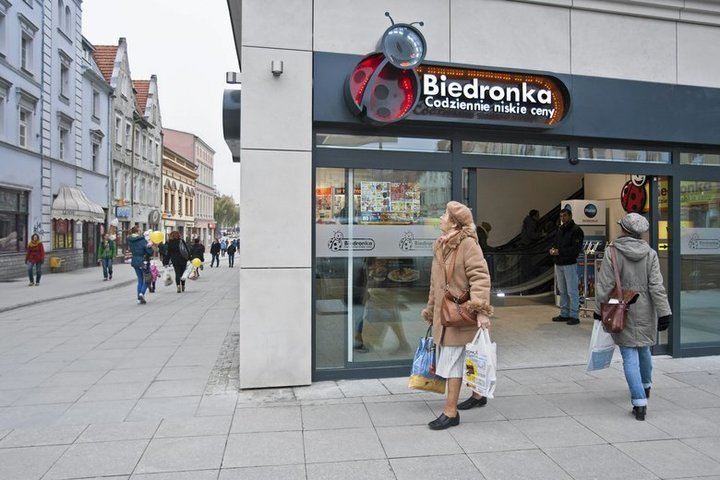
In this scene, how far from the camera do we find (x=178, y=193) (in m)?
51.9

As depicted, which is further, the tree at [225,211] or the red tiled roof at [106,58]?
the tree at [225,211]

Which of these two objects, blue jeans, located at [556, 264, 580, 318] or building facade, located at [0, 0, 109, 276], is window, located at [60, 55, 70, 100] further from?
blue jeans, located at [556, 264, 580, 318]

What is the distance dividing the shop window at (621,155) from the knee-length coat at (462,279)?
113 inches

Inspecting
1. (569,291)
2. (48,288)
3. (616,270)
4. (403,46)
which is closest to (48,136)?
(48,288)

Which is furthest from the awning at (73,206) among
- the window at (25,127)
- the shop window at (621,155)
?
the shop window at (621,155)

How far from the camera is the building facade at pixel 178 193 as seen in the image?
156 ft

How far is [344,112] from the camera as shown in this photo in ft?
17.1

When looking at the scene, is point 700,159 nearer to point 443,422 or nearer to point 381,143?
point 381,143

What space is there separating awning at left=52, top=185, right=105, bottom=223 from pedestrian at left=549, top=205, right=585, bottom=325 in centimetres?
2227

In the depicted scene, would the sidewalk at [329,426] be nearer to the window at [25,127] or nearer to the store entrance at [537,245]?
the store entrance at [537,245]

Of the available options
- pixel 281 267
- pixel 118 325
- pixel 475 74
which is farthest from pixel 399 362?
pixel 118 325

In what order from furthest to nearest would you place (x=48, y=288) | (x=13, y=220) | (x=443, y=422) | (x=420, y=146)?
(x=13, y=220) → (x=48, y=288) → (x=420, y=146) → (x=443, y=422)

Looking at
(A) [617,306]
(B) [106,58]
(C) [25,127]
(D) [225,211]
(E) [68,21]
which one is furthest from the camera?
(D) [225,211]

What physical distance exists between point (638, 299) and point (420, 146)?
264 cm
